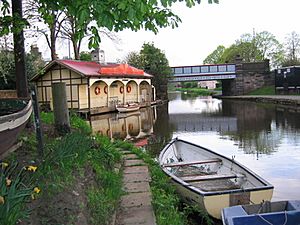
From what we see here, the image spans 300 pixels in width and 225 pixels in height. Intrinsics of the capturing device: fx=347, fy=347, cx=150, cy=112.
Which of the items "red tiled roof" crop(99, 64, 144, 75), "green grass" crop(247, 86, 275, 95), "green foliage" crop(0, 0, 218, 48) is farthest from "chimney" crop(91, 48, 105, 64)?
"green foliage" crop(0, 0, 218, 48)

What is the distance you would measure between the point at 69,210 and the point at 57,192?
289mm

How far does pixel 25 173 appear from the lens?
3.38 meters

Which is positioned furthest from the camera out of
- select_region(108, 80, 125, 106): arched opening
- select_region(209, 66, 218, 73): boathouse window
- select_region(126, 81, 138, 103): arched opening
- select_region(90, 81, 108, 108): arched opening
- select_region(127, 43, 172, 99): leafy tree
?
select_region(209, 66, 218, 73): boathouse window

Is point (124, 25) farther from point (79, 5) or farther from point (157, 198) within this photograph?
point (157, 198)

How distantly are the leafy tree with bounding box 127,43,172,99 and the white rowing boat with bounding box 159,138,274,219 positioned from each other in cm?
3188

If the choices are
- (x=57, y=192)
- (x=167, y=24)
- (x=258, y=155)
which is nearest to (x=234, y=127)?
(x=258, y=155)

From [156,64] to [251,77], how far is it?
40.4 feet

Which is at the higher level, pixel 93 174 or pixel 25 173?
pixel 25 173

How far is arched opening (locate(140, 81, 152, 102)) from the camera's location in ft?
114

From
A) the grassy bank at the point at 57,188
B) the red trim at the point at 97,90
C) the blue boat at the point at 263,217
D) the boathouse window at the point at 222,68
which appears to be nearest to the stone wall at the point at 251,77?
the boathouse window at the point at 222,68

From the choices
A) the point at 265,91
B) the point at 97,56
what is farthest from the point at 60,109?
the point at 265,91

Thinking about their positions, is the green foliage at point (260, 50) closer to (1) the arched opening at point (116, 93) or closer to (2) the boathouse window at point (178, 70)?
(2) the boathouse window at point (178, 70)

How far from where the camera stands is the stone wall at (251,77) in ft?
141

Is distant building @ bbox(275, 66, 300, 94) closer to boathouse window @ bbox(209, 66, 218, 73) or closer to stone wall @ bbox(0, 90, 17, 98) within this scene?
boathouse window @ bbox(209, 66, 218, 73)
